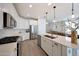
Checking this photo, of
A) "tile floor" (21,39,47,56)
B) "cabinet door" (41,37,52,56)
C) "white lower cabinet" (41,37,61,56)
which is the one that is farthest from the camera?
"tile floor" (21,39,47,56)

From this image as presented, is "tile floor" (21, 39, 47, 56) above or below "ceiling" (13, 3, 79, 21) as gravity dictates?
below

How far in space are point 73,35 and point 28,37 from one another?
932 centimetres

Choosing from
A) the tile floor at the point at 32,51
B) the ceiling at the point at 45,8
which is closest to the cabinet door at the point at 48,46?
the tile floor at the point at 32,51

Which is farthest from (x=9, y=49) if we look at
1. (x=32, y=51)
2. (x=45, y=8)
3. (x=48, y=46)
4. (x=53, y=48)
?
(x=45, y=8)

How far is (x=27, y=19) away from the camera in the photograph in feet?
39.1

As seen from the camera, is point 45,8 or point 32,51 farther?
point 45,8

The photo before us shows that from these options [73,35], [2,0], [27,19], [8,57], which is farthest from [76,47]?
[27,19]

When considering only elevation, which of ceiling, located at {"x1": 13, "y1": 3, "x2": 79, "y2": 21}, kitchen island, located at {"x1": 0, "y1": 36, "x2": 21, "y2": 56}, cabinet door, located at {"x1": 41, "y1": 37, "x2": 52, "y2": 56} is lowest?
cabinet door, located at {"x1": 41, "y1": 37, "x2": 52, "y2": 56}

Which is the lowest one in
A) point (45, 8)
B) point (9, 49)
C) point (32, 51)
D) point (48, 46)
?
point (32, 51)

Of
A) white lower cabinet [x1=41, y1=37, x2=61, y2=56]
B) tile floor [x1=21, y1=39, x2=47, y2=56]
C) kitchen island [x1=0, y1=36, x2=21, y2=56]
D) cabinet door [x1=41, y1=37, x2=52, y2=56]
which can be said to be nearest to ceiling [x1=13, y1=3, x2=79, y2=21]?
cabinet door [x1=41, y1=37, x2=52, y2=56]

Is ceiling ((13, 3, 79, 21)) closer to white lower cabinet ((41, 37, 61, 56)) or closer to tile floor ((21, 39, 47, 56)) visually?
white lower cabinet ((41, 37, 61, 56))

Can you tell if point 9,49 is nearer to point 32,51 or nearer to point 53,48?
point 53,48

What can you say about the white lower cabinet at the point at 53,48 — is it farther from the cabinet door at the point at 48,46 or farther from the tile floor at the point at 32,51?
the tile floor at the point at 32,51

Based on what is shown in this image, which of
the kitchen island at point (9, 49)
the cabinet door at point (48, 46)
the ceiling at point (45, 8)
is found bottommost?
the cabinet door at point (48, 46)
